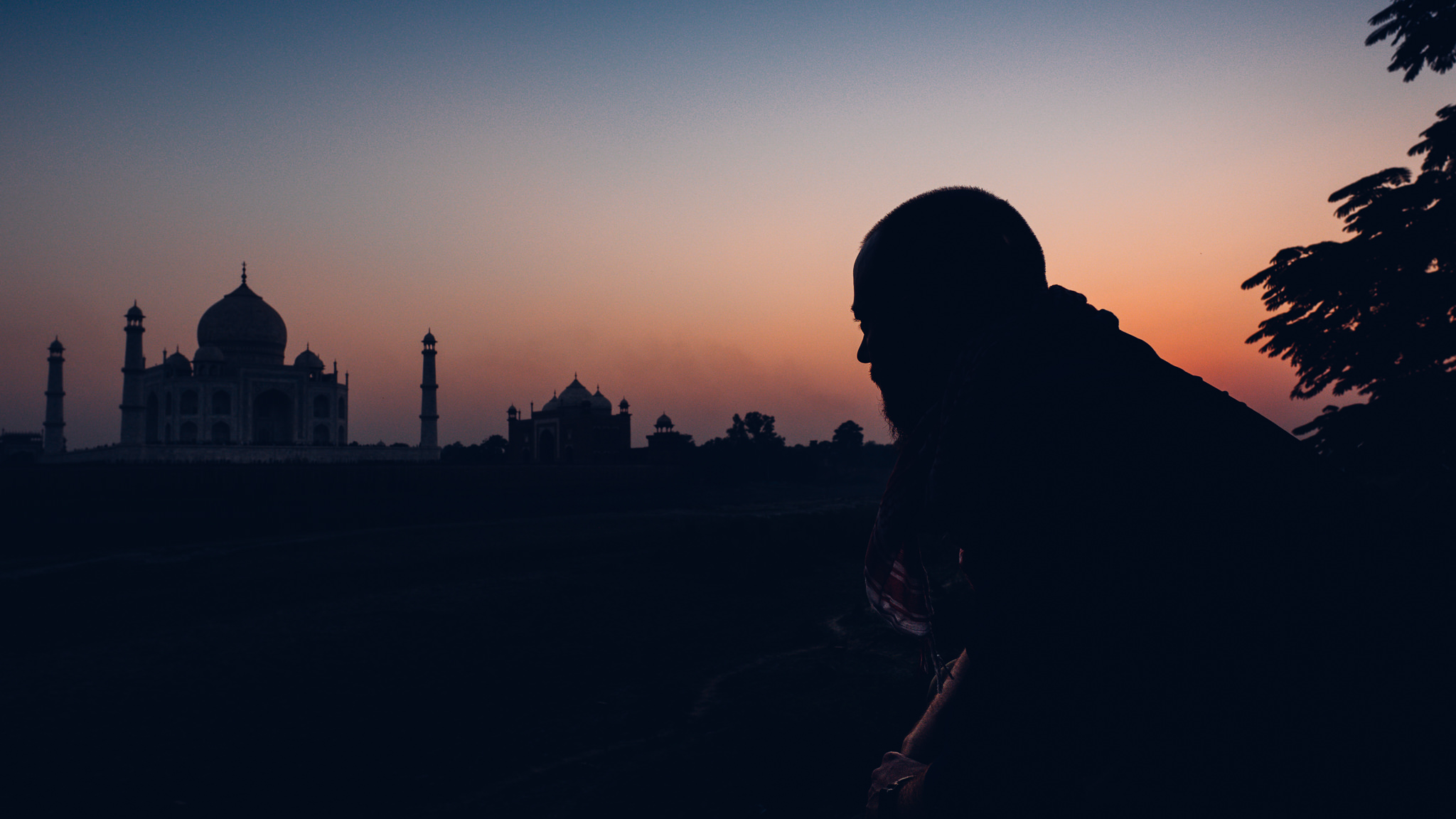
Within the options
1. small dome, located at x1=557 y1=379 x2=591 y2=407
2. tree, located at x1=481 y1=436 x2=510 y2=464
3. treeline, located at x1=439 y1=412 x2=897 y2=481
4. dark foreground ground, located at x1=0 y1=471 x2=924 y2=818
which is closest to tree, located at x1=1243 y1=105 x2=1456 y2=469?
dark foreground ground, located at x1=0 y1=471 x2=924 y2=818

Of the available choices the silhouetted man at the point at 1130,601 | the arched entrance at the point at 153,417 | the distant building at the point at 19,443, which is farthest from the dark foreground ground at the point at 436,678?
the distant building at the point at 19,443

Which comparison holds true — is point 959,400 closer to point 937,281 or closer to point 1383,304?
point 937,281

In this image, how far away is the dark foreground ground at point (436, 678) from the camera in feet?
19.7

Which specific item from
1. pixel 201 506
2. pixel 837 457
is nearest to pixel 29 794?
pixel 201 506

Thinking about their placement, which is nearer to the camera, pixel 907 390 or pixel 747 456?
pixel 907 390

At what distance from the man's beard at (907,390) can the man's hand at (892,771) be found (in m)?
0.45

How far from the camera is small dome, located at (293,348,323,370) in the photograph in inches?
1555

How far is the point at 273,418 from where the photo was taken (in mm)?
37906

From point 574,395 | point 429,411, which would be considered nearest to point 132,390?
point 429,411

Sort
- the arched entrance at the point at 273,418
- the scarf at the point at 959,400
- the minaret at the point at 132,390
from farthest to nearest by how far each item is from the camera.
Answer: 1. the arched entrance at the point at 273,418
2. the minaret at the point at 132,390
3. the scarf at the point at 959,400

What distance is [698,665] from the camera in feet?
31.6

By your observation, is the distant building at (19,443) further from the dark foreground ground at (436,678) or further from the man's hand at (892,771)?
the man's hand at (892,771)

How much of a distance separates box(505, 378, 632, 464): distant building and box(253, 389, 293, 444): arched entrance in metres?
10.7

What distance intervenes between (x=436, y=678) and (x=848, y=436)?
186ft
